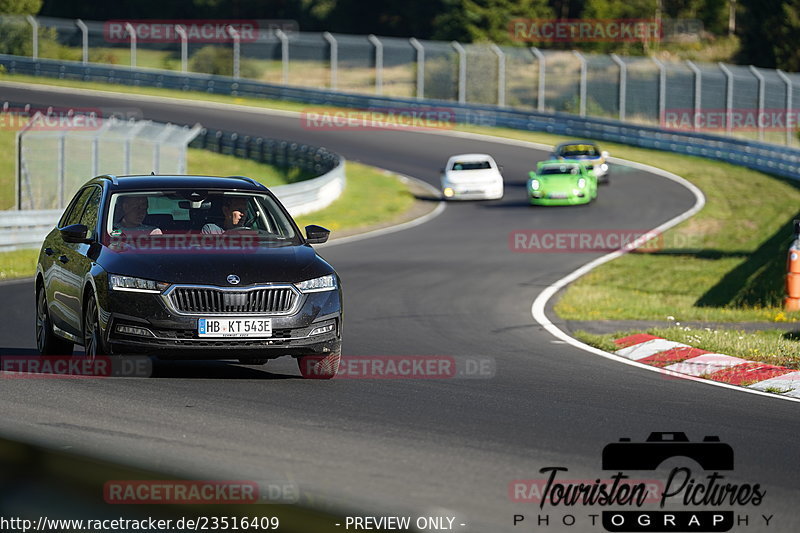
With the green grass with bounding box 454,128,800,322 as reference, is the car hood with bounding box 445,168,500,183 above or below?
below

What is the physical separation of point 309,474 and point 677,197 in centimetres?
3067

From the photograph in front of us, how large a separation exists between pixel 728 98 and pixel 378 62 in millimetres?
16991

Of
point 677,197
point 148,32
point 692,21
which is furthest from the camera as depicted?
point 692,21

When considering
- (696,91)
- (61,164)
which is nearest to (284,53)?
(696,91)

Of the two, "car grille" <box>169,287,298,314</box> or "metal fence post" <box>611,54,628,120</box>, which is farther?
"metal fence post" <box>611,54,628,120</box>

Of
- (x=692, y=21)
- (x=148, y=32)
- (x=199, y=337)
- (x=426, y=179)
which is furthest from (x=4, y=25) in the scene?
(x=199, y=337)

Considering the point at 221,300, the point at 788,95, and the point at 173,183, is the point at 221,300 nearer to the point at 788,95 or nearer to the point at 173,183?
the point at 173,183

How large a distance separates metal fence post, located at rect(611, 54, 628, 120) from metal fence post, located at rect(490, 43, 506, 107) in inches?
211

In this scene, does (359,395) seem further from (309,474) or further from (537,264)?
(537,264)

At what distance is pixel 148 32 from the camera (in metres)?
73.5

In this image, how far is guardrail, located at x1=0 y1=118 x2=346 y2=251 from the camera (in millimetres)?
23141

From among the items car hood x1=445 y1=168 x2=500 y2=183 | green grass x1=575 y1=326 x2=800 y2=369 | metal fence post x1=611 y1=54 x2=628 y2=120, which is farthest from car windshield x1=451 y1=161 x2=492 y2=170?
green grass x1=575 y1=326 x2=800 y2=369

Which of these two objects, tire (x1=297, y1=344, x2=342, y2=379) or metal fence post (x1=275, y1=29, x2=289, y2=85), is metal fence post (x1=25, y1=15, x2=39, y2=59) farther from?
tire (x1=297, y1=344, x2=342, y2=379)

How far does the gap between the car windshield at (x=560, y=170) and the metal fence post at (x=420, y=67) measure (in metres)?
21.3
